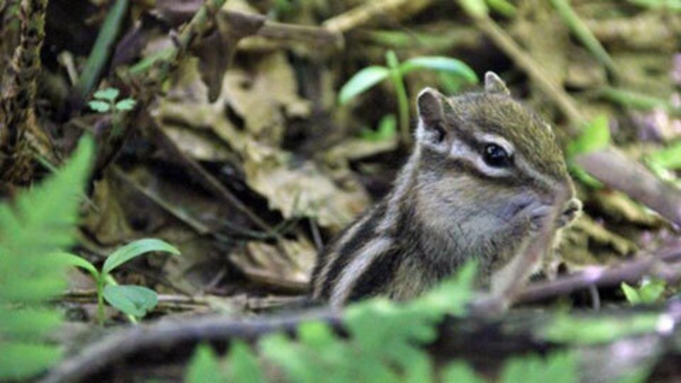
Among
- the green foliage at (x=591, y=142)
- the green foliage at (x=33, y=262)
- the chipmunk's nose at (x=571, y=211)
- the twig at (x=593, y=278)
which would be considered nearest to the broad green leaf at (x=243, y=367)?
the green foliage at (x=33, y=262)

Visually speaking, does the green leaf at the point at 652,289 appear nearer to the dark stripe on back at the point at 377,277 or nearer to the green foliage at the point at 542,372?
the dark stripe on back at the point at 377,277

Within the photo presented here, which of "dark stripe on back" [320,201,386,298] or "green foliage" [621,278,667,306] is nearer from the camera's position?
"green foliage" [621,278,667,306]

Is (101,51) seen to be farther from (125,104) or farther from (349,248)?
(349,248)

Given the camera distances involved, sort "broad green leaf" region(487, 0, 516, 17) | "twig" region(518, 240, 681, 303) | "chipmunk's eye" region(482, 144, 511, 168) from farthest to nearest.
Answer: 1. "broad green leaf" region(487, 0, 516, 17)
2. "chipmunk's eye" region(482, 144, 511, 168)
3. "twig" region(518, 240, 681, 303)

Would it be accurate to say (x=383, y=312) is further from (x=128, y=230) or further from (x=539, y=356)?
(x=128, y=230)

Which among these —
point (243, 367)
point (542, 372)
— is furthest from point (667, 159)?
point (243, 367)

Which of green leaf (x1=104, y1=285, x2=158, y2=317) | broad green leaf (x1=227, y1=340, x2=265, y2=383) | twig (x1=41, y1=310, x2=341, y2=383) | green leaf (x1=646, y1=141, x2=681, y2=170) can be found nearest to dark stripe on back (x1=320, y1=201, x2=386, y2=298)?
green leaf (x1=104, y1=285, x2=158, y2=317)

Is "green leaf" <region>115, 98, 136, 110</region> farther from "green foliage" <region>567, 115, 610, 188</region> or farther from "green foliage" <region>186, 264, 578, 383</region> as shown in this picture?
"green foliage" <region>186, 264, 578, 383</region>
